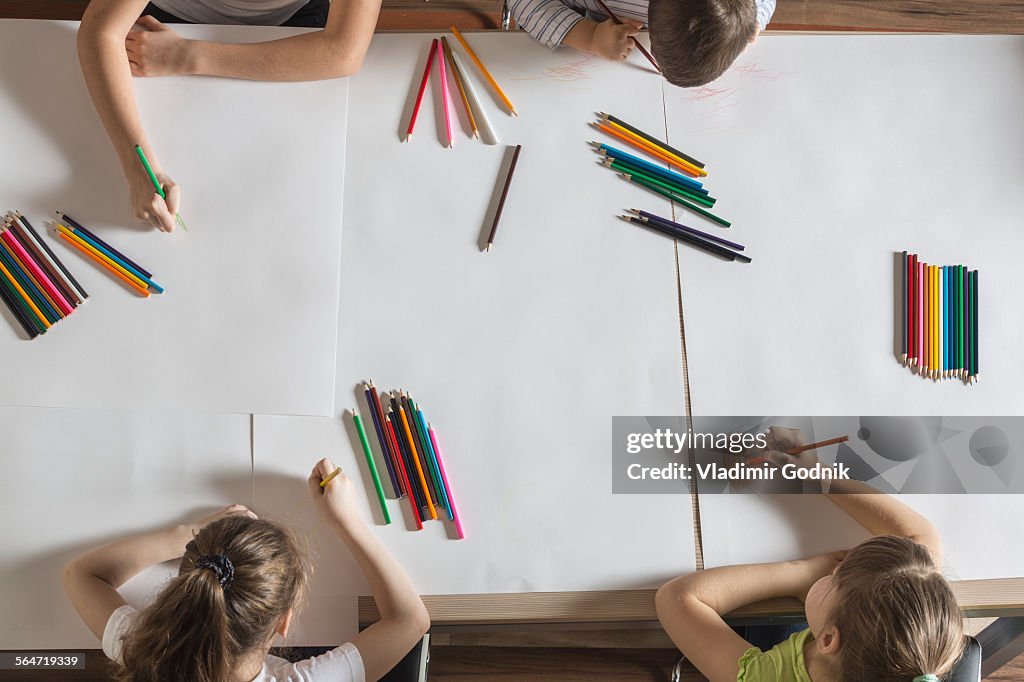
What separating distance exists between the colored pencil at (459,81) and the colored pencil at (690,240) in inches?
9.6

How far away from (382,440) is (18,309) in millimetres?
468

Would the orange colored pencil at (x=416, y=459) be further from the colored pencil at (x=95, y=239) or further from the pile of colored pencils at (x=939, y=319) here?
the pile of colored pencils at (x=939, y=319)

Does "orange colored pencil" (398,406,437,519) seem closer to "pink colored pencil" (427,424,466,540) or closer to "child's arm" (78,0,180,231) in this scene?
"pink colored pencil" (427,424,466,540)

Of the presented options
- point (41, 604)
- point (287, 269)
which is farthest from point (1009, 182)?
point (41, 604)

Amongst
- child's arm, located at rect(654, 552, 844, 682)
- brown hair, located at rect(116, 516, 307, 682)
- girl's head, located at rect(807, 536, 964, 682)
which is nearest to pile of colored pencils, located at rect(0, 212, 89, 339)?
brown hair, located at rect(116, 516, 307, 682)

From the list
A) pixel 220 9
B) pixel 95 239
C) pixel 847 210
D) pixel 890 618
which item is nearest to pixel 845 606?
pixel 890 618

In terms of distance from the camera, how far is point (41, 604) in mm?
871

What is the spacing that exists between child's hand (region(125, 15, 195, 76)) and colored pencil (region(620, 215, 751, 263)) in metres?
0.62

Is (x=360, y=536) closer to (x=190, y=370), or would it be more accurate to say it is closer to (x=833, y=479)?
(x=190, y=370)

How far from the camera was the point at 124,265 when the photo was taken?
0.93m

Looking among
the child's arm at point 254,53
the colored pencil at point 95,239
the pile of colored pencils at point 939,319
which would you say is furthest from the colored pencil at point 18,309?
the pile of colored pencils at point 939,319

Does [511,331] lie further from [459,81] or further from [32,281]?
[32,281]

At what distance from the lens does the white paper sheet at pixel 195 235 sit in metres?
0.91

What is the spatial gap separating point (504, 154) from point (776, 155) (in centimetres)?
38
